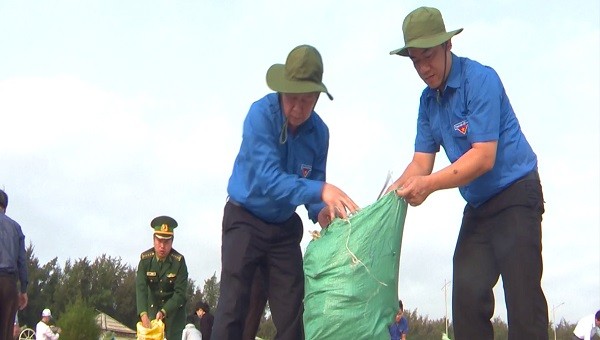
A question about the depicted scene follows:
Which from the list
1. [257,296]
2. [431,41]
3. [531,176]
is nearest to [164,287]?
[257,296]

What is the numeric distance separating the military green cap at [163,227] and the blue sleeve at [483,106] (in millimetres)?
6143

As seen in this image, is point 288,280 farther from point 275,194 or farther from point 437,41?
point 437,41

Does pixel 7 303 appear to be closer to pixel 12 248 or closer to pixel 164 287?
pixel 12 248

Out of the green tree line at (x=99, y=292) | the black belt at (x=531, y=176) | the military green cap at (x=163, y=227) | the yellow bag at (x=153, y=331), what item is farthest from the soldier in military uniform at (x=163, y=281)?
the green tree line at (x=99, y=292)

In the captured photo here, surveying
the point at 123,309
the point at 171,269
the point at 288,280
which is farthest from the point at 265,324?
the point at 288,280

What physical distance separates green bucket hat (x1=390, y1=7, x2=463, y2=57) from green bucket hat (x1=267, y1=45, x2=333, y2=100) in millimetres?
468

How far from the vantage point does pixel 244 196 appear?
5598 mm

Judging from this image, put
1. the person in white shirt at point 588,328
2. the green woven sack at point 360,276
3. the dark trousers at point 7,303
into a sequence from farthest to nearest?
the person in white shirt at point 588,328, the dark trousers at point 7,303, the green woven sack at point 360,276

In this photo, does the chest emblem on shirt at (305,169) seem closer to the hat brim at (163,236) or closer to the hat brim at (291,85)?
the hat brim at (291,85)

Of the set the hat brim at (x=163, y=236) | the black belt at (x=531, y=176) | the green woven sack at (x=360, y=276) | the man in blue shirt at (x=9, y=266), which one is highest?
the hat brim at (x=163, y=236)

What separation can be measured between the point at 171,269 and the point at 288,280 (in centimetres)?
520

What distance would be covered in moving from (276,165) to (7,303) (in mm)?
5778

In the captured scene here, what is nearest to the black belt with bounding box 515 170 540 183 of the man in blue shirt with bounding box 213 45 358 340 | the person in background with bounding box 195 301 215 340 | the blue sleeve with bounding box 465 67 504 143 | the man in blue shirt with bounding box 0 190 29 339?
the blue sleeve with bounding box 465 67 504 143

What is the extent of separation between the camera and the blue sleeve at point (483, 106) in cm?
494
